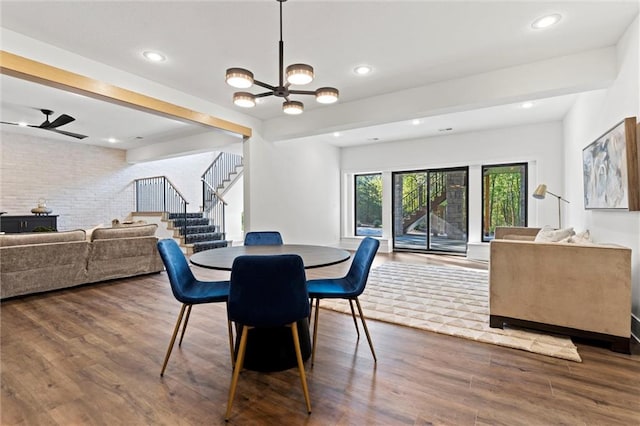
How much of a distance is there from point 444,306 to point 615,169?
2077mm

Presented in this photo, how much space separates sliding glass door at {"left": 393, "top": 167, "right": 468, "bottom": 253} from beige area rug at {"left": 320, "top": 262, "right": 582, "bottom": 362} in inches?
82.1

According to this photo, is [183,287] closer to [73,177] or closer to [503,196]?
[503,196]

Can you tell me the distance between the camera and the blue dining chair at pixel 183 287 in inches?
82.4

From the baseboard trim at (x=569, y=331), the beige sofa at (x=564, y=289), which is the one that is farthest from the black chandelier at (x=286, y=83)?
the baseboard trim at (x=569, y=331)

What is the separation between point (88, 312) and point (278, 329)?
8.22 feet

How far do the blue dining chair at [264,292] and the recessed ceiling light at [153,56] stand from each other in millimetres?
2742

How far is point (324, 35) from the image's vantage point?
2867mm

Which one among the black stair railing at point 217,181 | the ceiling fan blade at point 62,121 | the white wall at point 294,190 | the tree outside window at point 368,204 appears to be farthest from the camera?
the black stair railing at point 217,181

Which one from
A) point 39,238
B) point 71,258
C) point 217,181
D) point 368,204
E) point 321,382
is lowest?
point 321,382

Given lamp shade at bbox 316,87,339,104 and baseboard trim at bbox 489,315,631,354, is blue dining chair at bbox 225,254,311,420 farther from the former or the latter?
baseboard trim at bbox 489,315,631,354

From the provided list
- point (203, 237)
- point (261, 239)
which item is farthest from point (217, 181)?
point (261, 239)

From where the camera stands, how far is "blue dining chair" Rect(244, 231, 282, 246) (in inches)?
129

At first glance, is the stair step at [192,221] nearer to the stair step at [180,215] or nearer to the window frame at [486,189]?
the stair step at [180,215]

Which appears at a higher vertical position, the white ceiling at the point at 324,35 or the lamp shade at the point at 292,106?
the white ceiling at the point at 324,35
